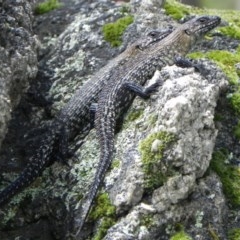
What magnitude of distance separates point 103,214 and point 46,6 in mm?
4850

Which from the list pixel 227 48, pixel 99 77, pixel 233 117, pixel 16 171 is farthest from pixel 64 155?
pixel 227 48

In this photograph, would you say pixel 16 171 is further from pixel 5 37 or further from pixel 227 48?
pixel 227 48

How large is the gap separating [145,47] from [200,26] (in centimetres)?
103

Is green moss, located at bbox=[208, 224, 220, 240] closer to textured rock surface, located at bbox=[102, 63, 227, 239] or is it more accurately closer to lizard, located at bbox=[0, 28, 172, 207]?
textured rock surface, located at bbox=[102, 63, 227, 239]

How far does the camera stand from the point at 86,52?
9.29 metres

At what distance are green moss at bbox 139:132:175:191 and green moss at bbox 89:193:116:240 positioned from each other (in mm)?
405

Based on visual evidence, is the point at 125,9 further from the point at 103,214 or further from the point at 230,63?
the point at 103,214

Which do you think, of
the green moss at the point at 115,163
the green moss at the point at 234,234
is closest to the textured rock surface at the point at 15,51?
the green moss at the point at 115,163

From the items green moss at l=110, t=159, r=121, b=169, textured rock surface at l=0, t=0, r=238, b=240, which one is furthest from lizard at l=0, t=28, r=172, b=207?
green moss at l=110, t=159, r=121, b=169

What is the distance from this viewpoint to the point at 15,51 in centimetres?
743

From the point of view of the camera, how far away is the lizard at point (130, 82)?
695cm

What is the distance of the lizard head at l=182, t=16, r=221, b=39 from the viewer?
31.1ft

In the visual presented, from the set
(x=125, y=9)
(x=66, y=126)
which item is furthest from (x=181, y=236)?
(x=125, y=9)

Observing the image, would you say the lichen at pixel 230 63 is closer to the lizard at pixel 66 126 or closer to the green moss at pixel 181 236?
the lizard at pixel 66 126
